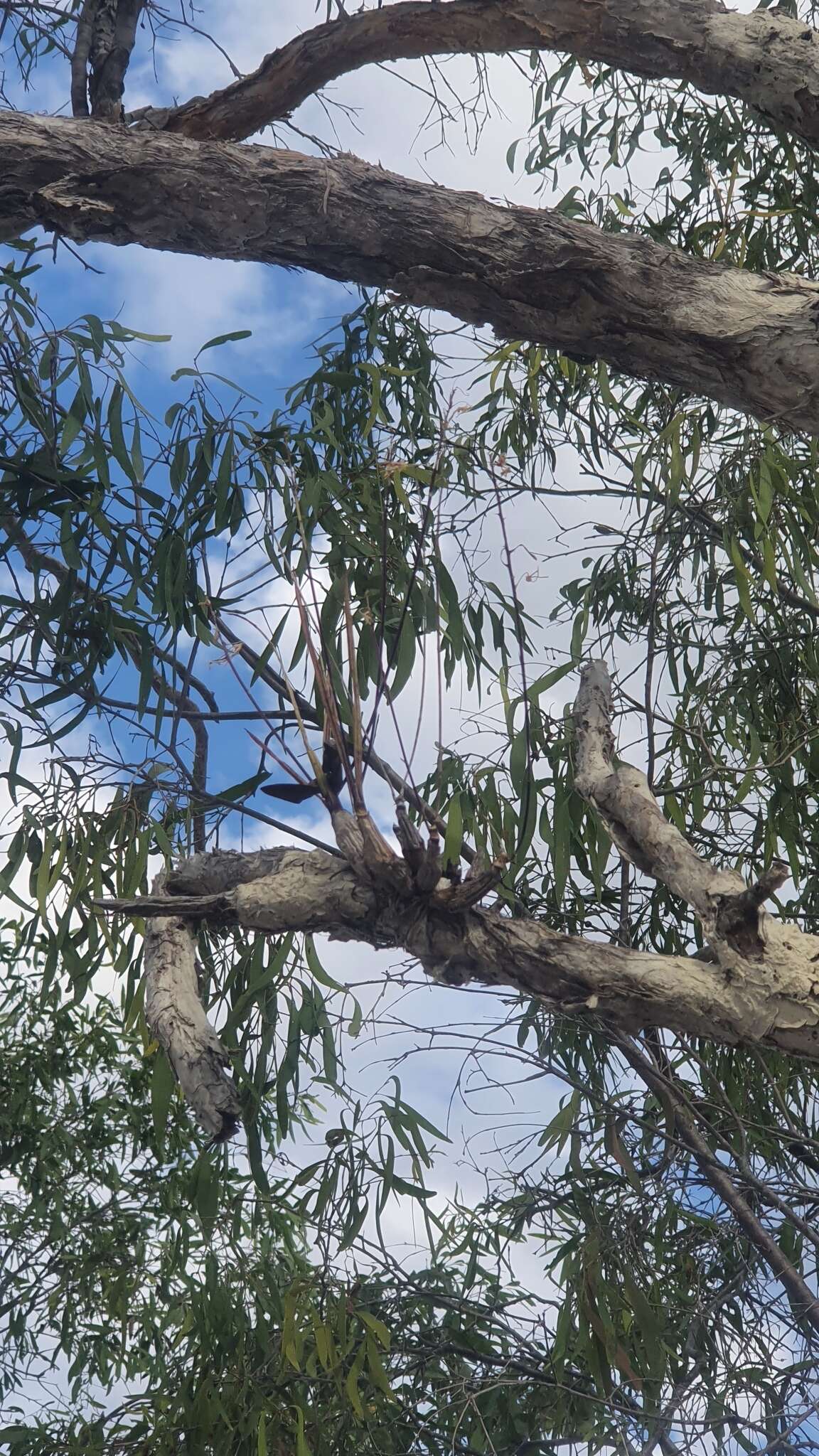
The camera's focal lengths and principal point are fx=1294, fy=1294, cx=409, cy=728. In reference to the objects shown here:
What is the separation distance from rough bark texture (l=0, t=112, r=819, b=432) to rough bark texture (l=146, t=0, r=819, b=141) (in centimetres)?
25

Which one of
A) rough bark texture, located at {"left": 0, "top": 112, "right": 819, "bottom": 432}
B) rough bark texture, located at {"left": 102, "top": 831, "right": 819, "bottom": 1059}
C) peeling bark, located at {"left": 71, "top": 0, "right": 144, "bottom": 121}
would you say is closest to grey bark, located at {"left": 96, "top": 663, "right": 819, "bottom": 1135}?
rough bark texture, located at {"left": 102, "top": 831, "right": 819, "bottom": 1059}

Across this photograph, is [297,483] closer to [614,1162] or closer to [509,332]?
[509,332]

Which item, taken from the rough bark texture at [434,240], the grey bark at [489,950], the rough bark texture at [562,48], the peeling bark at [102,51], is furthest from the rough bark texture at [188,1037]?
the peeling bark at [102,51]

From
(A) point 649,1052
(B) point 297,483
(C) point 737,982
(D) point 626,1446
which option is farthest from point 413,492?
(D) point 626,1446

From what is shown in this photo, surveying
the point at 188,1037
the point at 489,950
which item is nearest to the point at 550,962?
the point at 489,950

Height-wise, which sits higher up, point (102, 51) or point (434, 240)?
point (102, 51)

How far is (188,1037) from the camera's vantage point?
103 cm

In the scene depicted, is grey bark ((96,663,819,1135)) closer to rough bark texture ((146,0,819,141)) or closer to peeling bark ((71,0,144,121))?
rough bark texture ((146,0,819,141))

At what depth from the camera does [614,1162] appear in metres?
1.84

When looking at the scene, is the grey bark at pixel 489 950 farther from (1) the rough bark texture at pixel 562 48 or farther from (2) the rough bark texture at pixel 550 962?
(1) the rough bark texture at pixel 562 48

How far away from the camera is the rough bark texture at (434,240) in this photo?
141cm

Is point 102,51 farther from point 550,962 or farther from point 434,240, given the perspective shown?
point 550,962

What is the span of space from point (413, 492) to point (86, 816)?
79 cm

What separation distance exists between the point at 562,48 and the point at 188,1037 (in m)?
1.37
